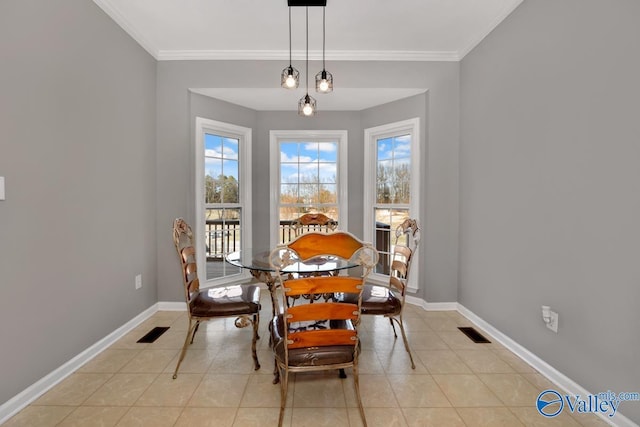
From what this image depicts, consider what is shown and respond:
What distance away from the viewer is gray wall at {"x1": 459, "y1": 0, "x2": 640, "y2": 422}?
1540 mm

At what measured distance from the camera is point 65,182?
201 cm

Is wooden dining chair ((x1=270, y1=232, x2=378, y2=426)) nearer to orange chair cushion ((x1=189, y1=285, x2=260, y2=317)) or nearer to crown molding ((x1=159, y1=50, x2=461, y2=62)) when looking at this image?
orange chair cushion ((x1=189, y1=285, x2=260, y2=317))

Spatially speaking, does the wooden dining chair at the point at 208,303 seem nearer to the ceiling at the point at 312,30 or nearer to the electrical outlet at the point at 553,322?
the ceiling at the point at 312,30

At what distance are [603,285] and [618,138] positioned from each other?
829 millimetres

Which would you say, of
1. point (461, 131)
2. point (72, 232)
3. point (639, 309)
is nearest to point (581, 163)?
point (639, 309)

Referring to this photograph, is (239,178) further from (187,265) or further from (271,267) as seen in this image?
(271,267)

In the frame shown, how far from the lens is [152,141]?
3.05 m

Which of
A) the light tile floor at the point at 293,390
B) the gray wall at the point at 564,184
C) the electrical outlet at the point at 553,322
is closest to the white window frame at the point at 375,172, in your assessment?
the gray wall at the point at 564,184

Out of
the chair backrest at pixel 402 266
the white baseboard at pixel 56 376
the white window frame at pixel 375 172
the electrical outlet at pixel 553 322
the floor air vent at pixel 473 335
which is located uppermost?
the white window frame at pixel 375 172

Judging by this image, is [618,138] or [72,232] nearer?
[618,138]

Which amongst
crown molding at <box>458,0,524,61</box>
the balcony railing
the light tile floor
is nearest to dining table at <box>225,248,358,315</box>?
the light tile floor

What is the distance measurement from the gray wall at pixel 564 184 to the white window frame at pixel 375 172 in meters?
0.65

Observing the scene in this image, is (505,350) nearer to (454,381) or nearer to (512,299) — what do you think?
(512,299)

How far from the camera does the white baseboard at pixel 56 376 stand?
1.63 m
